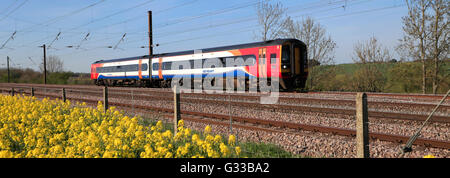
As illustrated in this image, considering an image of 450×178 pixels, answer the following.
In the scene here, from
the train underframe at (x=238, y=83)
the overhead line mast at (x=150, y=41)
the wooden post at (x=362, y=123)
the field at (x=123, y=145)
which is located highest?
the overhead line mast at (x=150, y=41)

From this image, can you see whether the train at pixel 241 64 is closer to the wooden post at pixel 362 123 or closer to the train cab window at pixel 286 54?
the train cab window at pixel 286 54

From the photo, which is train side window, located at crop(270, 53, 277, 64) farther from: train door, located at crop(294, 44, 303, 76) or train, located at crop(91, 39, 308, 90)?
train door, located at crop(294, 44, 303, 76)

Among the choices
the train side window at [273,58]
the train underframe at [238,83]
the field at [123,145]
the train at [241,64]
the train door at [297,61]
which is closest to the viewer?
the field at [123,145]

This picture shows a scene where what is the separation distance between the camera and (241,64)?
16.8m

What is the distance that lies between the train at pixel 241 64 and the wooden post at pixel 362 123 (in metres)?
11.7

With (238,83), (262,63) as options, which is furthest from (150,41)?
(262,63)

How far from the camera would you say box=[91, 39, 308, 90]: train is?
15641 mm

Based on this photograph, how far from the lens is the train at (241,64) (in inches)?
616

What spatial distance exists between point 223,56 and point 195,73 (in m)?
2.68

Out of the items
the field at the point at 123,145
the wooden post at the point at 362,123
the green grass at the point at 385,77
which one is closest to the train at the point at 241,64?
the green grass at the point at 385,77

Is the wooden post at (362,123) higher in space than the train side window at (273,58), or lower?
lower

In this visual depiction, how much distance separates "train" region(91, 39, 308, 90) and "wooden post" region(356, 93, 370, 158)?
11674 millimetres

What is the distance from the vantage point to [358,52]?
882 inches
